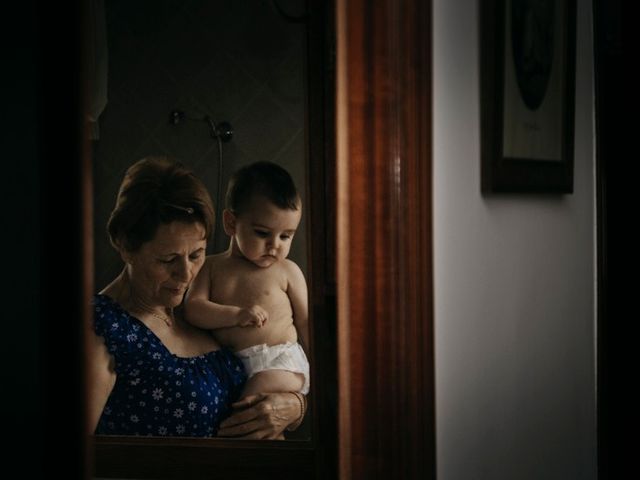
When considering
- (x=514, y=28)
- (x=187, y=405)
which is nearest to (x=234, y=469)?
(x=187, y=405)

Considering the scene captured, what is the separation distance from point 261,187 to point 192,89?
0.28m

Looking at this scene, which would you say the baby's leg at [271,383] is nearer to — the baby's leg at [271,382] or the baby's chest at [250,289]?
the baby's leg at [271,382]

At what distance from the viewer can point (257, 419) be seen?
2.36 metres

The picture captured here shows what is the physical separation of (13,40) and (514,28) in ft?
3.81

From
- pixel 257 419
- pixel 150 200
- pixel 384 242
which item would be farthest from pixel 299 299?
pixel 384 242

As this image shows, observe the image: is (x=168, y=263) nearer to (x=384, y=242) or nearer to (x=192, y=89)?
(x=192, y=89)

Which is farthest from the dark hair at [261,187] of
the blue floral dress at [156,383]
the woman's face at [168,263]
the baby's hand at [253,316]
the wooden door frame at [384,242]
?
the wooden door frame at [384,242]

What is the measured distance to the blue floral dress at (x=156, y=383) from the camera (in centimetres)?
233

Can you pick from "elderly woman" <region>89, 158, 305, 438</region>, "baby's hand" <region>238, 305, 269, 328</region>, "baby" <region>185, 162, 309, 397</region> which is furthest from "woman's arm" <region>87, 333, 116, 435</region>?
"baby's hand" <region>238, 305, 269, 328</region>

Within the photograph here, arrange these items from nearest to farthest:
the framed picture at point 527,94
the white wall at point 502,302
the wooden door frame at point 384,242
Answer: the wooden door frame at point 384,242, the white wall at point 502,302, the framed picture at point 527,94

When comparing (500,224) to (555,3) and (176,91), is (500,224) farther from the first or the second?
(176,91)

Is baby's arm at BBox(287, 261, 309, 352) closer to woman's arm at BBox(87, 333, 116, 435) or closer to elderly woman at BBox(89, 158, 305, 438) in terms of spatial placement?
elderly woman at BBox(89, 158, 305, 438)

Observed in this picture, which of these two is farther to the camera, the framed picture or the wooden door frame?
the framed picture

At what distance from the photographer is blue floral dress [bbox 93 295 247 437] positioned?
233 centimetres
